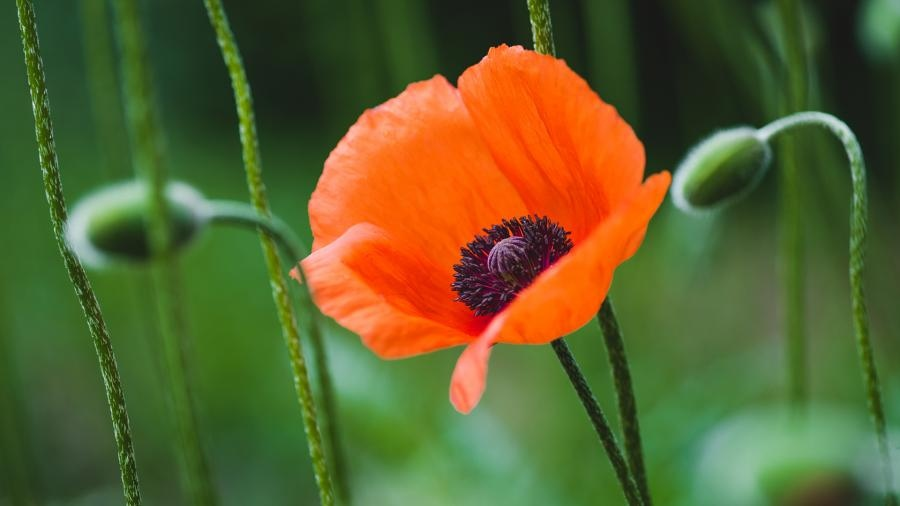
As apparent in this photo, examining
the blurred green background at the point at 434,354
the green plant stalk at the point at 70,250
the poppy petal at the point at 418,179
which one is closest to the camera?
the green plant stalk at the point at 70,250

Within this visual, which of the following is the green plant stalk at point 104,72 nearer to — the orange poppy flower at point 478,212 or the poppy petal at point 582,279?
the orange poppy flower at point 478,212

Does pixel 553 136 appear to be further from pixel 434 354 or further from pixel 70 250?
pixel 434 354

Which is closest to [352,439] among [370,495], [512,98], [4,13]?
[370,495]

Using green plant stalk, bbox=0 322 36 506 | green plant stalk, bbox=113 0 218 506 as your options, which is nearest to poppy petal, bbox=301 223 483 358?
green plant stalk, bbox=113 0 218 506

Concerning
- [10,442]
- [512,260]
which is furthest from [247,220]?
[10,442]

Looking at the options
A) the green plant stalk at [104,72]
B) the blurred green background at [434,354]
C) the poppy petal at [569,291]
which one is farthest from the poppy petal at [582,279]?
the green plant stalk at [104,72]

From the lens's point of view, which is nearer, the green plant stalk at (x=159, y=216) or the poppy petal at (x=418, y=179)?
the green plant stalk at (x=159, y=216)

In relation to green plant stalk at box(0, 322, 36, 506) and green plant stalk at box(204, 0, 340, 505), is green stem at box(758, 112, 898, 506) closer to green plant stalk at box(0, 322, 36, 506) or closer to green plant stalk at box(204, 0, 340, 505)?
green plant stalk at box(204, 0, 340, 505)
